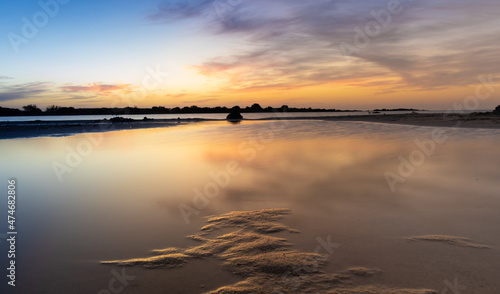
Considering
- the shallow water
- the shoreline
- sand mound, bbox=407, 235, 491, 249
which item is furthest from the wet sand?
the shoreline

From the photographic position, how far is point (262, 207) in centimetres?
562

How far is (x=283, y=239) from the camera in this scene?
4.12 m

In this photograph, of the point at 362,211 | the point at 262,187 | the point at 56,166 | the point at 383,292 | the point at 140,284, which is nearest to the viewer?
the point at 383,292

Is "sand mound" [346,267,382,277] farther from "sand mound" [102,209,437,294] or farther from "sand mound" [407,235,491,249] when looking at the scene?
"sand mound" [407,235,491,249]

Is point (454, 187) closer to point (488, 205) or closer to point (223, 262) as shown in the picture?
point (488, 205)

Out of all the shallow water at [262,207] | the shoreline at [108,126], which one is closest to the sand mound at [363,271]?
the shallow water at [262,207]

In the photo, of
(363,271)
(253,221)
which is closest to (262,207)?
(253,221)

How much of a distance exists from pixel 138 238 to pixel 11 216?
301 centimetres

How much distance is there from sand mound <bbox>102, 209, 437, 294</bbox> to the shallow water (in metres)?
0.17

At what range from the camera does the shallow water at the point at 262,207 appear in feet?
10.9

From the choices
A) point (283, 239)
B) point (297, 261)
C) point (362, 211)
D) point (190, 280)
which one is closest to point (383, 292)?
point (297, 261)

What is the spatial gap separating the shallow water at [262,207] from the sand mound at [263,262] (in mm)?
167

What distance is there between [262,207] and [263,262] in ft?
6.97

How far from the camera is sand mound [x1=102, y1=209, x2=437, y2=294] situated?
2.99m
